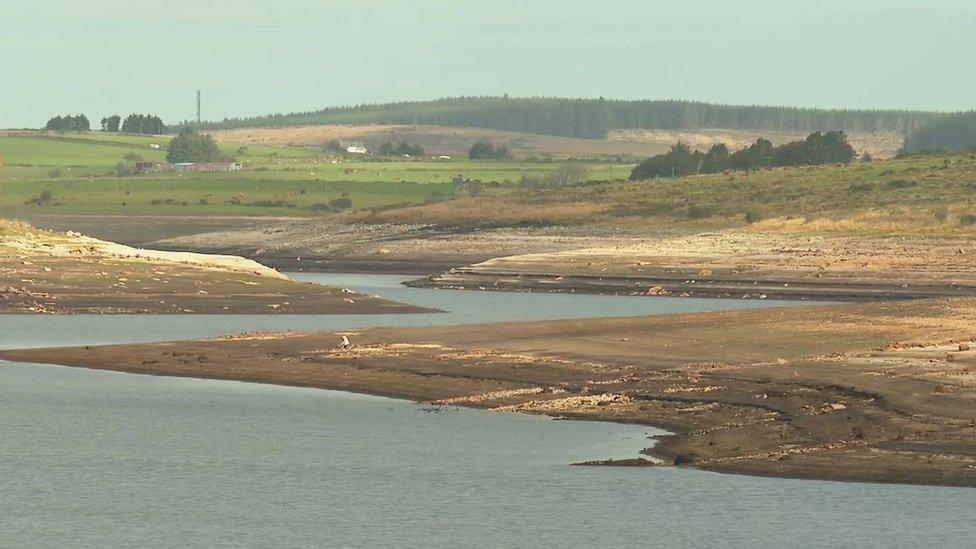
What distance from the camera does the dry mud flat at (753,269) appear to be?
72156 millimetres

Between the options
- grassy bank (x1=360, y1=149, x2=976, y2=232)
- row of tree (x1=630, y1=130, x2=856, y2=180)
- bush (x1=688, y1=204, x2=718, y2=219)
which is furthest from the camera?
row of tree (x1=630, y1=130, x2=856, y2=180)

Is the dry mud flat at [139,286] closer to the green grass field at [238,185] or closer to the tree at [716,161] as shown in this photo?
the green grass field at [238,185]

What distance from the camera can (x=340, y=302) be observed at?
63.9 m

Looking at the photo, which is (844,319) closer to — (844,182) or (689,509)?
(689,509)

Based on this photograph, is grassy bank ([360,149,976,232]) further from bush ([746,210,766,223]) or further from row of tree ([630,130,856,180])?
row of tree ([630,130,856,180])

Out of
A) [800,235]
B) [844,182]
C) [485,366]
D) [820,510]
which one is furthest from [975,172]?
[820,510]

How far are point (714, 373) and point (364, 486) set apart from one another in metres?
11.1

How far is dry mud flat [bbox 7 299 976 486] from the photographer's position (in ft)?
99.8

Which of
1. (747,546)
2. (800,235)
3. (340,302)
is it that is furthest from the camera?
(800,235)

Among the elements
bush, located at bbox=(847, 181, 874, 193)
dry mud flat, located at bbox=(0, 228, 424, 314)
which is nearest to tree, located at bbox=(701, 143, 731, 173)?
bush, located at bbox=(847, 181, 874, 193)

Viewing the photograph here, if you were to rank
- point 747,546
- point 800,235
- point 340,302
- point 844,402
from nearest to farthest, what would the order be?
point 747,546 < point 844,402 < point 340,302 < point 800,235

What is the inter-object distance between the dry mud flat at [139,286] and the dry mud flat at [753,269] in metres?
13.8

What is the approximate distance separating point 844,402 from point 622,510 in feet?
25.7

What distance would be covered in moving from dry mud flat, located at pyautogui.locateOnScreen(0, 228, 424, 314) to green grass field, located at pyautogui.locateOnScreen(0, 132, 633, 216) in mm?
54343
